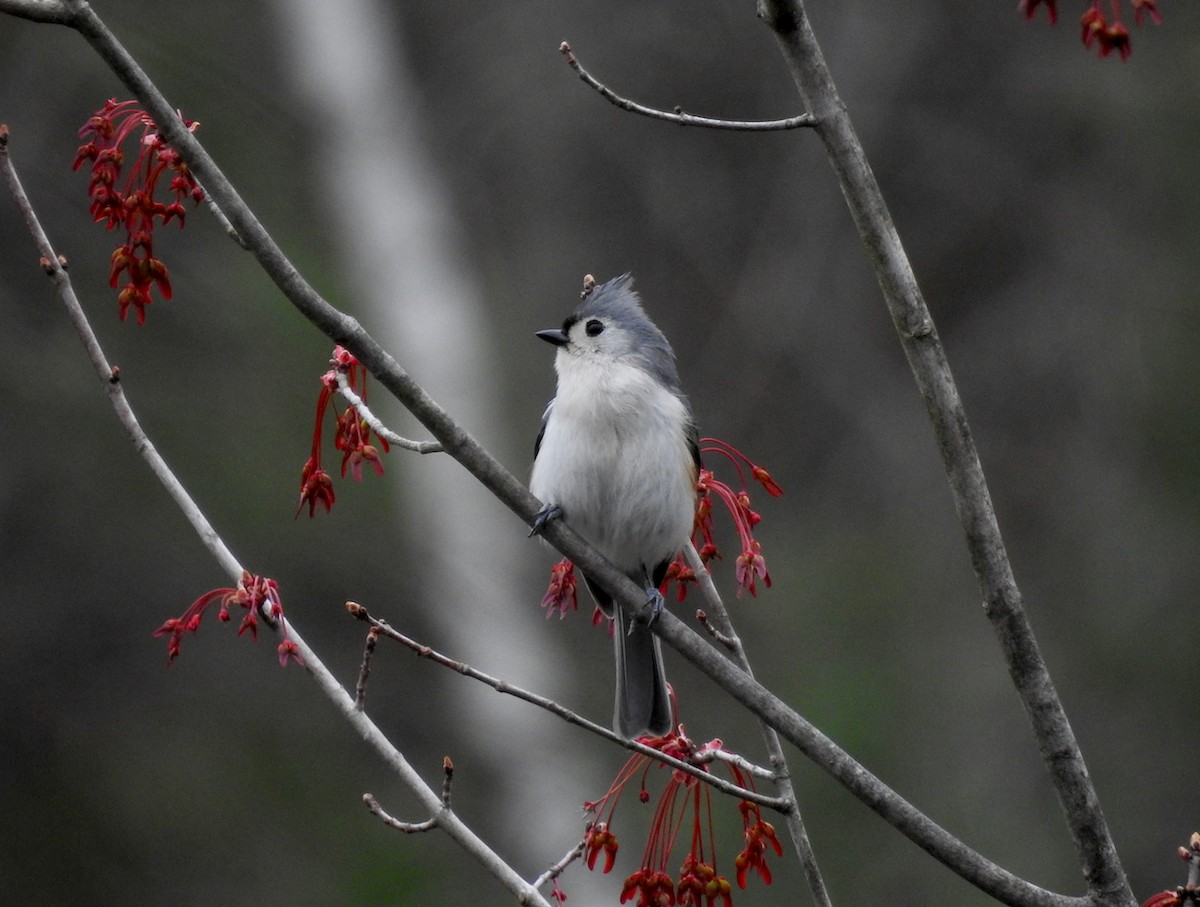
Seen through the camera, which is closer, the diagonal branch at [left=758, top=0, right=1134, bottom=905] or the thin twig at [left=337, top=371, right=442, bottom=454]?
the diagonal branch at [left=758, top=0, right=1134, bottom=905]

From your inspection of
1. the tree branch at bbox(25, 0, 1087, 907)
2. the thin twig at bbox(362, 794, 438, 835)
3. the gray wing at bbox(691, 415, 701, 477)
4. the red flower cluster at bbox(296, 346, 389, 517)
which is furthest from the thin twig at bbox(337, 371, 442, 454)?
the gray wing at bbox(691, 415, 701, 477)

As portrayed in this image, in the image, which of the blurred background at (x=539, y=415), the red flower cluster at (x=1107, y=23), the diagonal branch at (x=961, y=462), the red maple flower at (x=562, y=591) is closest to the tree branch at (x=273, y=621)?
the red maple flower at (x=562, y=591)

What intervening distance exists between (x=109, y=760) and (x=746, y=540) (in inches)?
257

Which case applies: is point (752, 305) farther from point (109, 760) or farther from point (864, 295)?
point (109, 760)

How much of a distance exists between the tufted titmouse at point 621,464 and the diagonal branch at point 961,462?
3.71ft

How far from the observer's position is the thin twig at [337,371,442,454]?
8.49ft

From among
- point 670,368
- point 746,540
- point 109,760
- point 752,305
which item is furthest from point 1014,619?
point 109,760

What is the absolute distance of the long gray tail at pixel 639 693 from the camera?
337cm

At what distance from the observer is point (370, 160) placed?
27.8ft

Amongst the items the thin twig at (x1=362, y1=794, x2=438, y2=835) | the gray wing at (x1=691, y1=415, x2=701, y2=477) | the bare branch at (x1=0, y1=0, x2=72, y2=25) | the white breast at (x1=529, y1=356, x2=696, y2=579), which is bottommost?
the thin twig at (x1=362, y1=794, x2=438, y2=835)

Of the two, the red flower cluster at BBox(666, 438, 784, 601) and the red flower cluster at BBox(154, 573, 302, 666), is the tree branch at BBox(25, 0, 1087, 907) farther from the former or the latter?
the red flower cluster at BBox(666, 438, 784, 601)

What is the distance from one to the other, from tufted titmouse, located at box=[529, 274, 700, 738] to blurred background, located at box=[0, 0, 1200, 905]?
4.32 m

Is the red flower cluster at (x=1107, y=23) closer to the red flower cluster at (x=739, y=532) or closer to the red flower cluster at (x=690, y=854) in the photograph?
the red flower cluster at (x=739, y=532)

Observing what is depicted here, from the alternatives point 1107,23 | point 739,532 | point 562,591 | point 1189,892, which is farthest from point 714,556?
point 1107,23
